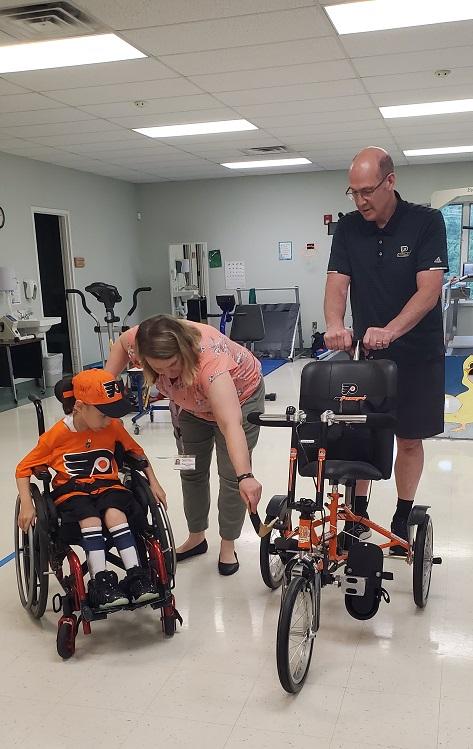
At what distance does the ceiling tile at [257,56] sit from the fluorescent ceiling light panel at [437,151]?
4067 mm

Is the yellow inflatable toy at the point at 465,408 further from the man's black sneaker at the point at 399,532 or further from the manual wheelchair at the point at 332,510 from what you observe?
the manual wheelchair at the point at 332,510

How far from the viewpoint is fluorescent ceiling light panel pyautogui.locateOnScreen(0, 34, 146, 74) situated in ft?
11.8

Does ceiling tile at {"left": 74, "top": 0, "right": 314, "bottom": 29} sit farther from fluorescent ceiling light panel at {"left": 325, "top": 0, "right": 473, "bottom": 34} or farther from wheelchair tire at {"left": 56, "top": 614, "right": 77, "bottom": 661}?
wheelchair tire at {"left": 56, "top": 614, "right": 77, "bottom": 661}

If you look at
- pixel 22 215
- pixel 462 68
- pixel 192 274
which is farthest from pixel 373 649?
pixel 192 274

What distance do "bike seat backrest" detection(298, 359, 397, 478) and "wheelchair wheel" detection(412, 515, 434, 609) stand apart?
292 millimetres

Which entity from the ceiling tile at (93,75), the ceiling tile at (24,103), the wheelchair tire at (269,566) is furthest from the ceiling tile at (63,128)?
the wheelchair tire at (269,566)

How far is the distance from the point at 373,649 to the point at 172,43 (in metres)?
3.19

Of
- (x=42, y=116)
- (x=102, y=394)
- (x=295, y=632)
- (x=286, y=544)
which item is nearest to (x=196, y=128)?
(x=42, y=116)

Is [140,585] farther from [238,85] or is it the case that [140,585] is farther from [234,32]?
[238,85]

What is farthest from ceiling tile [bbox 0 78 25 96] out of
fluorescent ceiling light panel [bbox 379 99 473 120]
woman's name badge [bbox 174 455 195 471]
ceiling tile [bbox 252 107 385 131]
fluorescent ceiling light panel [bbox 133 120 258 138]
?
woman's name badge [bbox 174 455 195 471]

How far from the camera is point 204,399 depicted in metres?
2.33

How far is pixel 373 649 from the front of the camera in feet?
7.11

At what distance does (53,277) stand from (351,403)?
6996 mm

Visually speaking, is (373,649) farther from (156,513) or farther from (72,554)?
(72,554)
